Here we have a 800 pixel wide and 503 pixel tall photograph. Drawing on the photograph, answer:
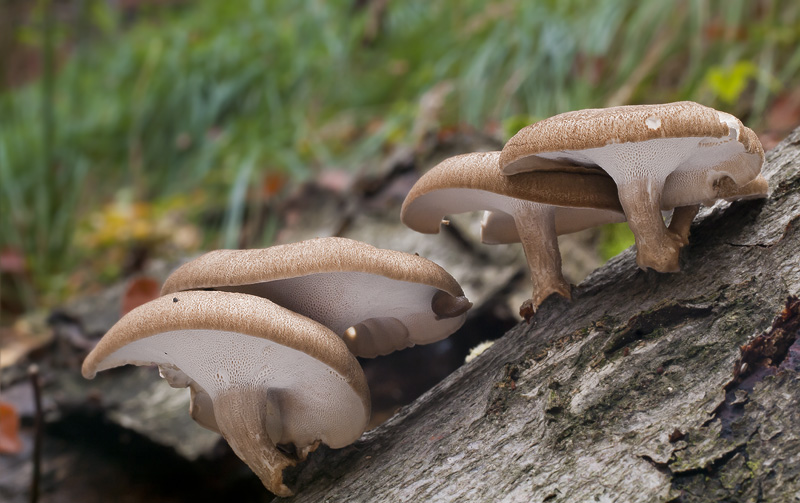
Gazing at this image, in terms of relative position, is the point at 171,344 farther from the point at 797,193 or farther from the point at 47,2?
A: the point at 47,2

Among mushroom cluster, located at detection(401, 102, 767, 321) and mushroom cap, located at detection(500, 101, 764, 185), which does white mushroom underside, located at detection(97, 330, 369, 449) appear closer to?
mushroom cluster, located at detection(401, 102, 767, 321)

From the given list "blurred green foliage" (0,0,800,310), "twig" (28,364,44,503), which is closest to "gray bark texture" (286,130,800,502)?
"twig" (28,364,44,503)

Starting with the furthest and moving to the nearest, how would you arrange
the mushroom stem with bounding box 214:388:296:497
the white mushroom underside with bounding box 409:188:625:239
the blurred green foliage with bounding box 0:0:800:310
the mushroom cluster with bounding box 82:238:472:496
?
1. the blurred green foliage with bounding box 0:0:800:310
2. the white mushroom underside with bounding box 409:188:625:239
3. the mushroom stem with bounding box 214:388:296:497
4. the mushroom cluster with bounding box 82:238:472:496

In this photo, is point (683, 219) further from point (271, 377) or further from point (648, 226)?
point (271, 377)

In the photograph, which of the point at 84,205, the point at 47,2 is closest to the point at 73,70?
the point at 84,205

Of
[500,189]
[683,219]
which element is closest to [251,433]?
[500,189]

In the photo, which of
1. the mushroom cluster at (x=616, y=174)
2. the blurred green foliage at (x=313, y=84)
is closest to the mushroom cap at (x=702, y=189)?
the mushroom cluster at (x=616, y=174)
